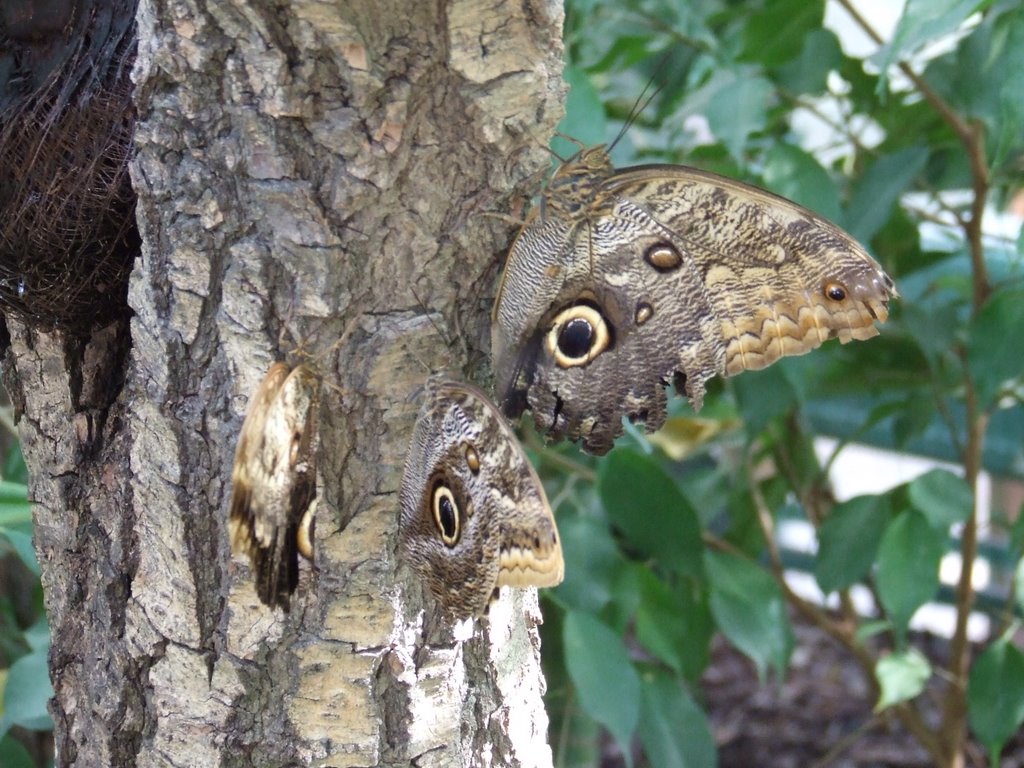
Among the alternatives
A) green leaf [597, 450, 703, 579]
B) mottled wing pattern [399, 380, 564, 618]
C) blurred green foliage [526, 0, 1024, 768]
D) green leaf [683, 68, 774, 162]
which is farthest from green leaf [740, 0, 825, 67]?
mottled wing pattern [399, 380, 564, 618]

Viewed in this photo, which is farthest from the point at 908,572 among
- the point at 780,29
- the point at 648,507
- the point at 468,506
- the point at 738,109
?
the point at 468,506

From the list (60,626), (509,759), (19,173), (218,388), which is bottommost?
(509,759)

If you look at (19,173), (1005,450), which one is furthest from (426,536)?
(1005,450)

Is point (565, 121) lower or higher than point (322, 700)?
higher

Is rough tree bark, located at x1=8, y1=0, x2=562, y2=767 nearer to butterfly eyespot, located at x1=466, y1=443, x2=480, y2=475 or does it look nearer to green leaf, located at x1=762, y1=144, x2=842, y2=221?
butterfly eyespot, located at x1=466, y1=443, x2=480, y2=475

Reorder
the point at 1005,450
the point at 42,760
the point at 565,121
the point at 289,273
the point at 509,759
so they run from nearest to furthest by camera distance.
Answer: the point at 289,273, the point at 509,759, the point at 565,121, the point at 42,760, the point at 1005,450

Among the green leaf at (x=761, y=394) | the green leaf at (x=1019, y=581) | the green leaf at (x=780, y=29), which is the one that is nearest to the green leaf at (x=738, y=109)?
the green leaf at (x=780, y=29)

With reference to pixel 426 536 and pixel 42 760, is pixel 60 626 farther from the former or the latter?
pixel 42 760
